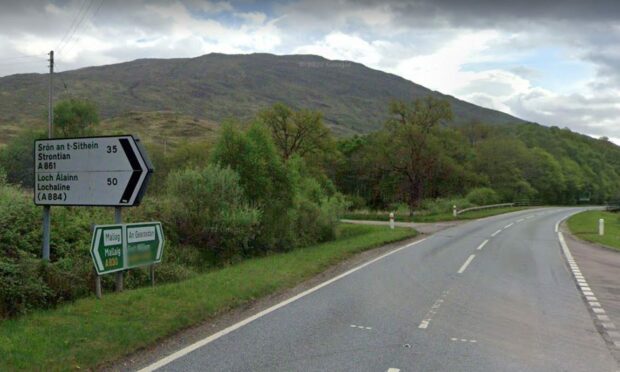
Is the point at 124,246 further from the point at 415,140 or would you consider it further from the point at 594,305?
the point at 415,140

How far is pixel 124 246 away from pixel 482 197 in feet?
180

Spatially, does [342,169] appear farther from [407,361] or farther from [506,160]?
[407,361]

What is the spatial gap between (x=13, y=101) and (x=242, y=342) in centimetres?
19138

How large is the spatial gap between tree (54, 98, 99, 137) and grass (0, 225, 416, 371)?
65545 mm

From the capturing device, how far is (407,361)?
6.11m

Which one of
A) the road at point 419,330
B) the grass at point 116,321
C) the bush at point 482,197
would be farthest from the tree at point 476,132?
the grass at point 116,321

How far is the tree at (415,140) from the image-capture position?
5503 cm

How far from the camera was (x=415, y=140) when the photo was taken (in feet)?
179

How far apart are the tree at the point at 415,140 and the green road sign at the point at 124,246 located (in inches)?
1835

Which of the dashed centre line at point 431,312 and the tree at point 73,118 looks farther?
the tree at point 73,118

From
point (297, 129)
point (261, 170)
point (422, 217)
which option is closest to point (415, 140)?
point (422, 217)

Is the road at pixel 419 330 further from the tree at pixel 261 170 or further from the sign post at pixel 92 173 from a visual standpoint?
the tree at pixel 261 170

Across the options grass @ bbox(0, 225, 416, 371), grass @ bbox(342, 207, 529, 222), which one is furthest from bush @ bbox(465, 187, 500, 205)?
grass @ bbox(0, 225, 416, 371)

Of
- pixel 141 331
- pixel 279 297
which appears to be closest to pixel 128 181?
pixel 141 331
